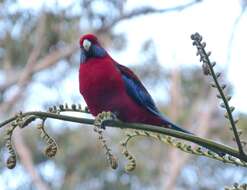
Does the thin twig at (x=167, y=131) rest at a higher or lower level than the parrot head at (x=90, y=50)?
higher

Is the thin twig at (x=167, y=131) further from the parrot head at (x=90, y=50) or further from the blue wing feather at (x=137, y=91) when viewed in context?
the parrot head at (x=90, y=50)

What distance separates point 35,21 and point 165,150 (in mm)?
4378

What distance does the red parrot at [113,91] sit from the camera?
1.77m

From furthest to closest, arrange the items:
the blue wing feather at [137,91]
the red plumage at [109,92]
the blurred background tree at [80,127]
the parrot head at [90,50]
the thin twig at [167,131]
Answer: the blurred background tree at [80,127]
the parrot head at [90,50]
the blue wing feather at [137,91]
the red plumage at [109,92]
the thin twig at [167,131]

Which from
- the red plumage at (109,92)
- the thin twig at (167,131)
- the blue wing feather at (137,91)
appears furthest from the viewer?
the blue wing feather at (137,91)

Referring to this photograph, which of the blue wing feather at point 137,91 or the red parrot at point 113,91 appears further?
the blue wing feather at point 137,91

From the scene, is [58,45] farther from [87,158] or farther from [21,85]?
[87,158]

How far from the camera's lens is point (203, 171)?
11.3 meters

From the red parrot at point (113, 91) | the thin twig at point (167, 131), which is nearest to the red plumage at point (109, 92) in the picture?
the red parrot at point (113, 91)

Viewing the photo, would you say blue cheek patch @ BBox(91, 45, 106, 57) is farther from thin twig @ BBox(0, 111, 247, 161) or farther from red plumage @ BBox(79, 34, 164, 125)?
thin twig @ BBox(0, 111, 247, 161)

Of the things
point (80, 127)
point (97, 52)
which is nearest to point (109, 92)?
point (97, 52)

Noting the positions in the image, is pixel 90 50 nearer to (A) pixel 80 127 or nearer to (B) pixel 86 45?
(B) pixel 86 45

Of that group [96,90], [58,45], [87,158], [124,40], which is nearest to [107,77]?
[96,90]

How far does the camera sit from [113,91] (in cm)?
186
